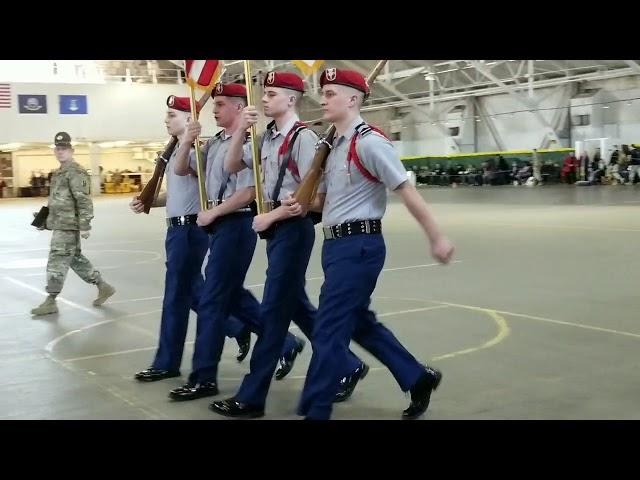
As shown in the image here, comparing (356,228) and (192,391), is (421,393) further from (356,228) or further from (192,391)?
(192,391)

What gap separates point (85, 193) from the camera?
873 centimetres

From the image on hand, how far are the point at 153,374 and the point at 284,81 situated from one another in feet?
8.01

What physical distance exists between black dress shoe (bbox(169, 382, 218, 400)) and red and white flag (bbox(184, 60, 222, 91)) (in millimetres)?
2103

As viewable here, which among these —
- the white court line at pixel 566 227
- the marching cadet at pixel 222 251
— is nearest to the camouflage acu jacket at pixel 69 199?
the marching cadet at pixel 222 251

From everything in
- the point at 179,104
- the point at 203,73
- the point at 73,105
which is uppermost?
the point at 73,105

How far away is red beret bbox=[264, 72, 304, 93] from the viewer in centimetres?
495

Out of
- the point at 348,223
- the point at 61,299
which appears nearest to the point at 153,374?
the point at 348,223

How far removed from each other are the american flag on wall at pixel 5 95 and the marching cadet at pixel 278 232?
4310 centimetres

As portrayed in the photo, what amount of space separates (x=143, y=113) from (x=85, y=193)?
4096 cm

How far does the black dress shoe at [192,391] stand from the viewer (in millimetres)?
5289

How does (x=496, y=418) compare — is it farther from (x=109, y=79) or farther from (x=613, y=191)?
(x=109, y=79)

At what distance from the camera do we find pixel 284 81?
16.3ft

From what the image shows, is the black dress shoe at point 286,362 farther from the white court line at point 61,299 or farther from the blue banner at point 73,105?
the blue banner at point 73,105
